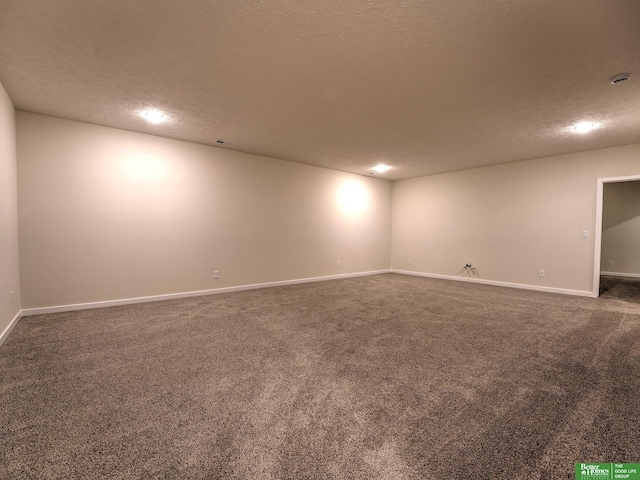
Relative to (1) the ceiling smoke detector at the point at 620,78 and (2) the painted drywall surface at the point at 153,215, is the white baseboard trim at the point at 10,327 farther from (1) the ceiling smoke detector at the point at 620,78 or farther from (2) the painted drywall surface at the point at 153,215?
(1) the ceiling smoke detector at the point at 620,78

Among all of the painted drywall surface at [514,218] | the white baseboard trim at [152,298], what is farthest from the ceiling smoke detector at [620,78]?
the white baseboard trim at [152,298]

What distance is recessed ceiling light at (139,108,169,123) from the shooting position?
11.5 feet

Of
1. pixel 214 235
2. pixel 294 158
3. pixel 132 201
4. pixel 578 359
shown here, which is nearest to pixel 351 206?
pixel 294 158

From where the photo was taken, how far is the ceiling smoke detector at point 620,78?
2551mm

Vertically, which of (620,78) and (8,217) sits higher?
(620,78)

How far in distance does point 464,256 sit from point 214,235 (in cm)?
548

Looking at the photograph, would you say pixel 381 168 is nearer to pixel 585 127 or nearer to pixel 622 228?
pixel 585 127

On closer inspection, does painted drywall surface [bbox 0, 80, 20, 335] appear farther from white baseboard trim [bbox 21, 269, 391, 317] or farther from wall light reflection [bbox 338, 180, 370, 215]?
wall light reflection [bbox 338, 180, 370, 215]

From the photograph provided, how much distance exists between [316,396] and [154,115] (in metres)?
3.85

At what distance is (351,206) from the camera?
694 cm

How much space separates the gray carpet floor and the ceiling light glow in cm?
259

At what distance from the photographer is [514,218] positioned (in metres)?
5.72

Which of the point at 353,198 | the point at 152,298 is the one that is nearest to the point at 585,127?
the point at 353,198

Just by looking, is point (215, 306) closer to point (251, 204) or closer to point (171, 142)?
point (251, 204)
